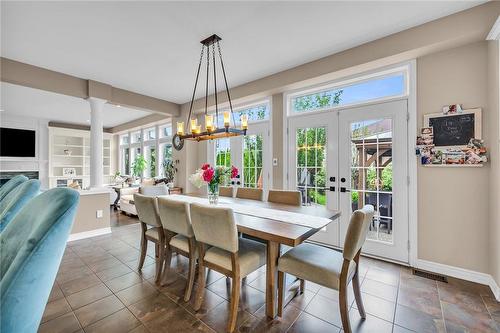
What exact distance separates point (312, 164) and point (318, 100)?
40.0 inches

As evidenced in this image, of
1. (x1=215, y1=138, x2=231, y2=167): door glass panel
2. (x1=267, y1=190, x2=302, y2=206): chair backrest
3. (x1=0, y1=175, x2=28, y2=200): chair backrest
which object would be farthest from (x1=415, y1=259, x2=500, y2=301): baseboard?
(x1=0, y1=175, x2=28, y2=200): chair backrest

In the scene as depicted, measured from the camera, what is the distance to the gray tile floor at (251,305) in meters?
1.73

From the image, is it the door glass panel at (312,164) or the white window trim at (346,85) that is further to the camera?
the door glass panel at (312,164)

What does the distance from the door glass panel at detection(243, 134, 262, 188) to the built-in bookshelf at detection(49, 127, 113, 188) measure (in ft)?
20.9

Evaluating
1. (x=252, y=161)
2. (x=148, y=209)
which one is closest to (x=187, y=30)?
(x=148, y=209)

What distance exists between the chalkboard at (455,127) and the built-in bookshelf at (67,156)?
9181mm

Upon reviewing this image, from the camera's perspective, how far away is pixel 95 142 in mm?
3979

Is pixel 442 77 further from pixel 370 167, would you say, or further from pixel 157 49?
pixel 157 49

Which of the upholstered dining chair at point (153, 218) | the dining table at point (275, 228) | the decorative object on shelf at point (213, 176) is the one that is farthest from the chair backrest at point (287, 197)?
the upholstered dining chair at point (153, 218)

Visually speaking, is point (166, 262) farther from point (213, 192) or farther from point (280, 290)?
point (280, 290)

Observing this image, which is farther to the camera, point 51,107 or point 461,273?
point 51,107

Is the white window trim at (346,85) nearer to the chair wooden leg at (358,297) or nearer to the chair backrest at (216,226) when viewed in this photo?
the chair wooden leg at (358,297)

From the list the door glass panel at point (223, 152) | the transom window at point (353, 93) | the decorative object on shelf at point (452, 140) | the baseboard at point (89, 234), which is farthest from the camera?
the door glass panel at point (223, 152)

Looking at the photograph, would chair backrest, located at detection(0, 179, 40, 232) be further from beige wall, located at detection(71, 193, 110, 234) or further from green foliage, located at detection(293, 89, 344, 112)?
green foliage, located at detection(293, 89, 344, 112)
